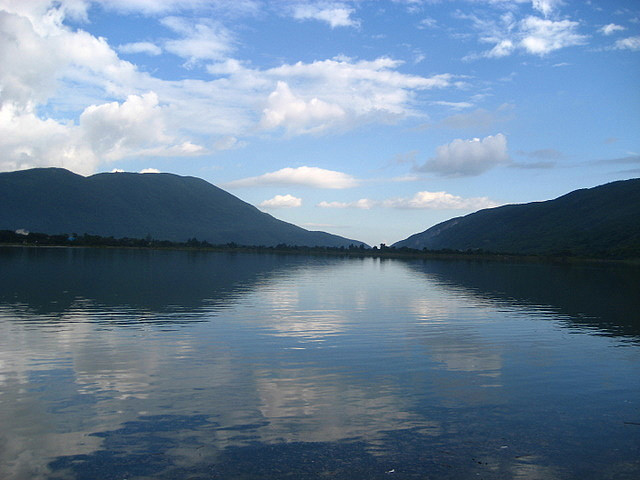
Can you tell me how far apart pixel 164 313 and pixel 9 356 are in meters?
16.4

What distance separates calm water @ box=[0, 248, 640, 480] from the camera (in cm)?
1372

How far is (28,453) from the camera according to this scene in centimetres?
1375

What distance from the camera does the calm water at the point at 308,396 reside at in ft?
45.0

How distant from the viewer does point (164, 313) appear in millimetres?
40812

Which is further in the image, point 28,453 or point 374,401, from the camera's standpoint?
point 374,401

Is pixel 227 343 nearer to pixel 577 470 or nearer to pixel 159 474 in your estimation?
pixel 159 474

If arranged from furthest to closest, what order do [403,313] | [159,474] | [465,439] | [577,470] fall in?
[403,313] < [465,439] < [577,470] < [159,474]

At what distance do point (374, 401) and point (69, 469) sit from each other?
10411 millimetres

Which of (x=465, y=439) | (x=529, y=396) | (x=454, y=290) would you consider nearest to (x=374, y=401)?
(x=465, y=439)

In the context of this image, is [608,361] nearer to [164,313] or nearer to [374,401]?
[374,401]

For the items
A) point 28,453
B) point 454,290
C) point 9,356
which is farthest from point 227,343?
point 454,290

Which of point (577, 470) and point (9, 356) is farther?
point (9, 356)

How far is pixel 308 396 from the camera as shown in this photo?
64.4 ft

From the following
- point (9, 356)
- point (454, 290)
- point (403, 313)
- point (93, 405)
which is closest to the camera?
point (93, 405)
